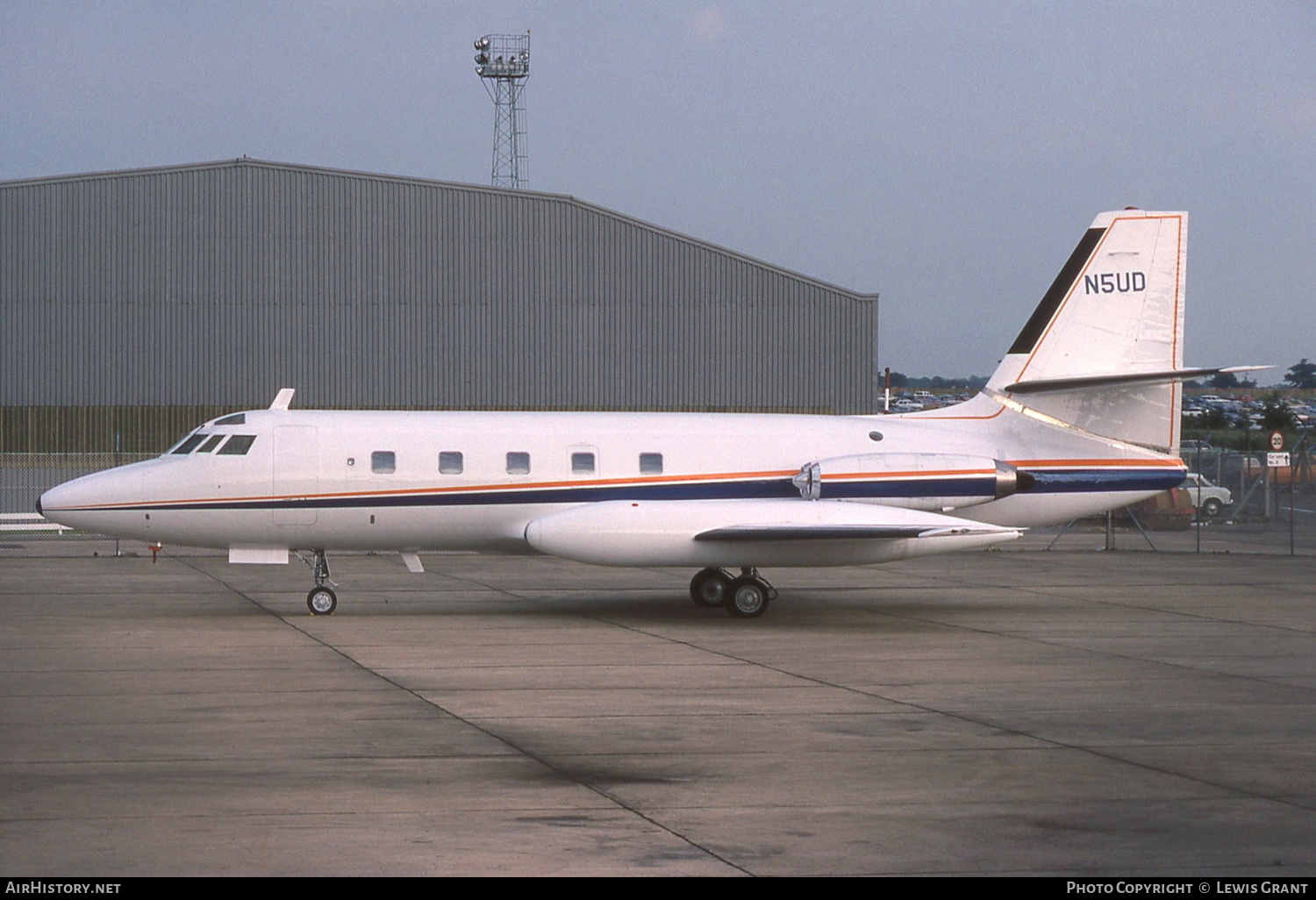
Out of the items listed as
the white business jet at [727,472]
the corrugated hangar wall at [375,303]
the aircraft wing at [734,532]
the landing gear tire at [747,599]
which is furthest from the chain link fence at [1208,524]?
the landing gear tire at [747,599]

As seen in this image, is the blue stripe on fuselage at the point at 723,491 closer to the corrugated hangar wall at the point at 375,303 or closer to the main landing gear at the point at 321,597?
the main landing gear at the point at 321,597

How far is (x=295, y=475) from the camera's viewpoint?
20.2 meters

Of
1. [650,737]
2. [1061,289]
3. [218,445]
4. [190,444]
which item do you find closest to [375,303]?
[190,444]

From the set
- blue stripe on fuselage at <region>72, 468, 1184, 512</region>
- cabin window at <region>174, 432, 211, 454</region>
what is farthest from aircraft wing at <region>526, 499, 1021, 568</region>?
cabin window at <region>174, 432, 211, 454</region>

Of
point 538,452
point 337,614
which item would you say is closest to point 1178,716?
point 538,452

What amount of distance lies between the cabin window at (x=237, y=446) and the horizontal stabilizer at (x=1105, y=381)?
10.9 meters

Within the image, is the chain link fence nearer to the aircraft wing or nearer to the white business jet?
the white business jet

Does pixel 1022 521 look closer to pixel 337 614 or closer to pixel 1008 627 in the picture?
pixel 1008 627

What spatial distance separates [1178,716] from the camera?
13219 millimetres

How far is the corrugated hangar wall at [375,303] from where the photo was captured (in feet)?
142

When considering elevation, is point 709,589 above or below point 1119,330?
below

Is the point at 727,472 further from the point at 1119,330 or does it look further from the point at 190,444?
the point at 190,444

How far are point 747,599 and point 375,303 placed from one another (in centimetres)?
2612

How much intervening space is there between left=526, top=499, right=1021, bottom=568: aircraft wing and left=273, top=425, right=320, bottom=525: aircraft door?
9.66 ft
